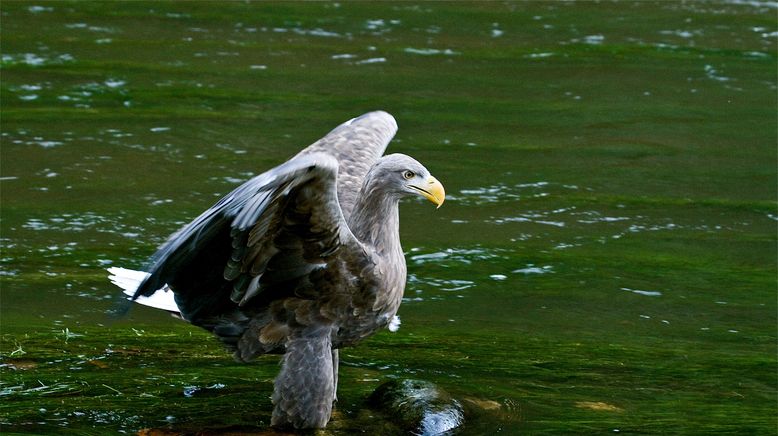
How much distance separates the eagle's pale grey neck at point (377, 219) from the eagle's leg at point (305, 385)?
43 cm

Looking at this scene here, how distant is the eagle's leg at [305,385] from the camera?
528 centimetres

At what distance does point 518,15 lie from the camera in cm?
1335

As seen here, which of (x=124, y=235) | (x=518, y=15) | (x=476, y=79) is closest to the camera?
(x=124, y=235)

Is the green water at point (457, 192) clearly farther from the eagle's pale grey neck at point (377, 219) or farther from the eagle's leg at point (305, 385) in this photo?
the eagle's pale grey neck at point (377, 219)

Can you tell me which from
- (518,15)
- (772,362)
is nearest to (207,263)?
(772,362)

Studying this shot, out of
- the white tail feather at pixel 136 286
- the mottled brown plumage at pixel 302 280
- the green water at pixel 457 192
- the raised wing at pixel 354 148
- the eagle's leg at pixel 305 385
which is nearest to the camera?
the mottled brown plumage at pixel 302 280

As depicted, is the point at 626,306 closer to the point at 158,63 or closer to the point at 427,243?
the point at 427,243

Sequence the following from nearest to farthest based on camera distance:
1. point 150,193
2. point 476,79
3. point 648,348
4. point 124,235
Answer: point 648,348, point 124,235, point 150,193, point 476,79

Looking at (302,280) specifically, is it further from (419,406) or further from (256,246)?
(419,406)

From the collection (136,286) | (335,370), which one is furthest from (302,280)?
(136,286)

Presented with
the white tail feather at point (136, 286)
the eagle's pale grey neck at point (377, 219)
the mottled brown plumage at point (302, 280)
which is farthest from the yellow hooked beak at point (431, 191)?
the white tail feather at point (136, 286)

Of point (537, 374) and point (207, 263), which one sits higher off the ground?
point (207, 263)

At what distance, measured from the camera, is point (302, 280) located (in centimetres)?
531

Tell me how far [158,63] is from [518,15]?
3811 millimetres
